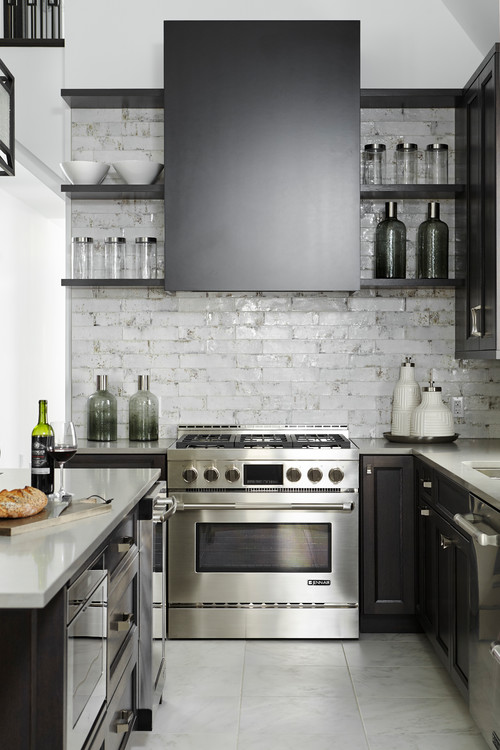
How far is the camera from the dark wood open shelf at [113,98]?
13.5 feet

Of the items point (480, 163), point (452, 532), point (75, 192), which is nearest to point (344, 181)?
point (480, 163)

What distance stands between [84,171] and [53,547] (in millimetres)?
2830

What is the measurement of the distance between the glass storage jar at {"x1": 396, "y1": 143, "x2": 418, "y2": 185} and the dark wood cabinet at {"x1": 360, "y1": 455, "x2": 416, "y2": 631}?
150cm

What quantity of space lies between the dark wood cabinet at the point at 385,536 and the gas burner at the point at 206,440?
2.33 feet

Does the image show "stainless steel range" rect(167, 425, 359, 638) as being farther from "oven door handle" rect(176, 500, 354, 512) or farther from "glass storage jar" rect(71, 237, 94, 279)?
"glass storage jar" rect(71, 237, 94, 279)

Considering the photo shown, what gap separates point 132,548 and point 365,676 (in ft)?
4.75

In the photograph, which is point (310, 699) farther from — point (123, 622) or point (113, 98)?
point (113, 98)

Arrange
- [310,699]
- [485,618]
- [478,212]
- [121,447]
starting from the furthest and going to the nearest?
[121,447] < [478,212] < [310,699] < [485,618]

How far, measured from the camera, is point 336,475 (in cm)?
378

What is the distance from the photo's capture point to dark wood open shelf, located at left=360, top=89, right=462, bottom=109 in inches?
161

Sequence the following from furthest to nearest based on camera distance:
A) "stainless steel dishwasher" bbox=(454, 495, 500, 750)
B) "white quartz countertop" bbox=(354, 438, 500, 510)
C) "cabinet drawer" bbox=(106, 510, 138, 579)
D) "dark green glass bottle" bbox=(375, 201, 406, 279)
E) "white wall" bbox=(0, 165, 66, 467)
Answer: "white wall" bbox=(0, 165, 66, 467)
"dark green glass bottle" bbox=(375, 201, 406, 279)
"white quartz countertop" bbox=(354, 438, 500, 510)
"stainless steel dishwasher" bbox=(454, 495, 500, 750)
"cabinet drawer" bbox=(106, 510, 138, 579)

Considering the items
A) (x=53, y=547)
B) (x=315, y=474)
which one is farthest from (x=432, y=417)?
(x=53, y=547)

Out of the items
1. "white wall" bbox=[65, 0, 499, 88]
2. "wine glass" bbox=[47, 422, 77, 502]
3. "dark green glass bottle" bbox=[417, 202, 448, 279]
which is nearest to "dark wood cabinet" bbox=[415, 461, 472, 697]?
"dark green glass bottle" bbox=[417, 202, 448, 279]

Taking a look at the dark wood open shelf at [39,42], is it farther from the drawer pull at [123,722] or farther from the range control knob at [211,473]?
the drawer pull at [123,722]
